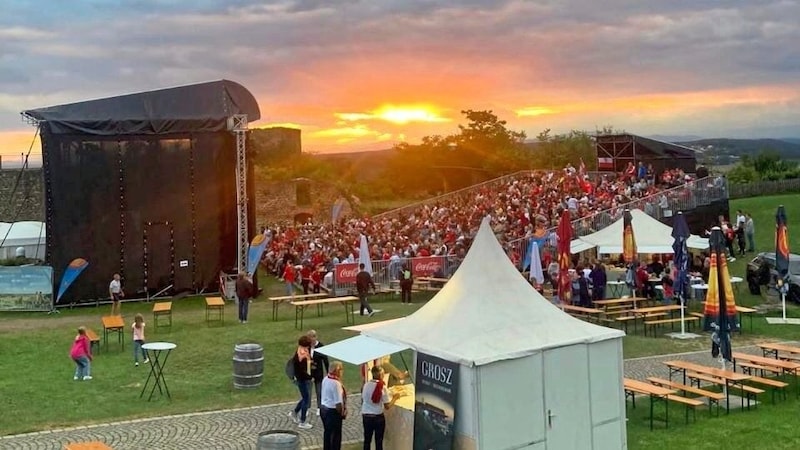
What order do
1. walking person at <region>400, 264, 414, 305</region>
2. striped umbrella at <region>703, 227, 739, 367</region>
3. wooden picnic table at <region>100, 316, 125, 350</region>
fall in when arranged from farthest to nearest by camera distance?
walking person at <region>400, 264, 414, 305</region> → wooden picnic table at <region>100, 316, 125, 350</region> → striped umbrella at <region>703, 227, 739, 367</region>

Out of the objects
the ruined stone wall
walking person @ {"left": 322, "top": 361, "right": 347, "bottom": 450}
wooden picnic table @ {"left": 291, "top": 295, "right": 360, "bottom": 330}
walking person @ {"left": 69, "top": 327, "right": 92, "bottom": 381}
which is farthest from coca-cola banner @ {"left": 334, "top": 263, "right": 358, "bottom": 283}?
the ruined stone wall

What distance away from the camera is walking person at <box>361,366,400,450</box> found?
10148 millimetres

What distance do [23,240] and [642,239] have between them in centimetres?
2441

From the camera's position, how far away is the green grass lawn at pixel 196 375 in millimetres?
11664

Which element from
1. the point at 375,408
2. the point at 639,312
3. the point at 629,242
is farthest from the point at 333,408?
the point at 629,242

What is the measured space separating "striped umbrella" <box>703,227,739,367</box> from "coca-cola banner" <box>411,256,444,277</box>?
515 inches

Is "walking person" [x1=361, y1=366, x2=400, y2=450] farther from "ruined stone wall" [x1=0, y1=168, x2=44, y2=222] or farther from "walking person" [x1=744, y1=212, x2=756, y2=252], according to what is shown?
"ruined stone wall" [x1=0, y1=168, x2=44, y2=222]

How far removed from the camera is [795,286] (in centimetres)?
2183

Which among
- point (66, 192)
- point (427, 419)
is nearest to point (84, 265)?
point (66, 192)

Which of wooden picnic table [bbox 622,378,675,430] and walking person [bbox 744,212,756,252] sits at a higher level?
walking person [bbox 744,212,756,252]

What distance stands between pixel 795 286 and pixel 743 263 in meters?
5.25

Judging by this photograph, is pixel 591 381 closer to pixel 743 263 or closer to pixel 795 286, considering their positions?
pixel 795 286

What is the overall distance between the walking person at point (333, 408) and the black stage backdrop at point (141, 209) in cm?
1856

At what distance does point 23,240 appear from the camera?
3161cm
